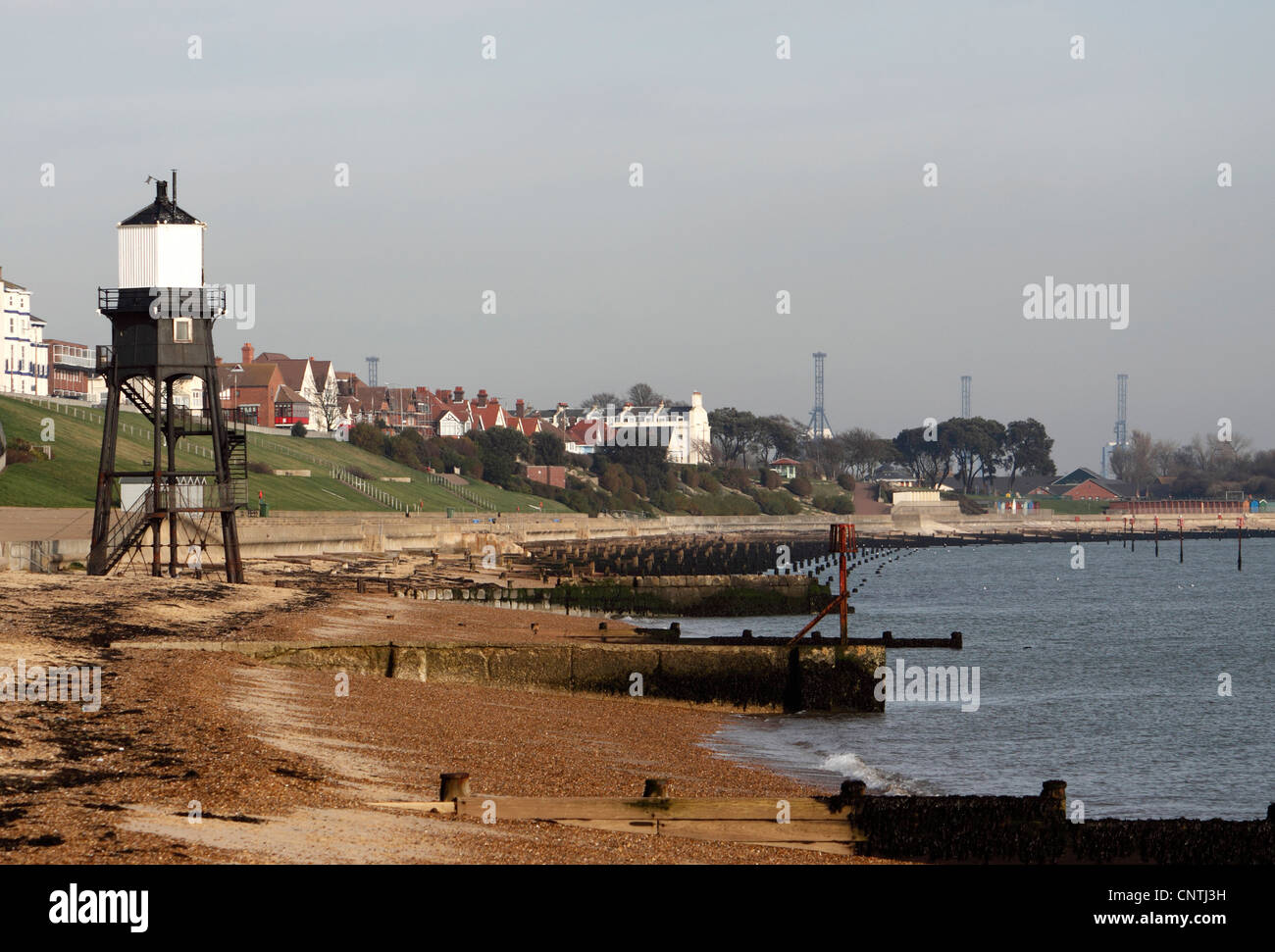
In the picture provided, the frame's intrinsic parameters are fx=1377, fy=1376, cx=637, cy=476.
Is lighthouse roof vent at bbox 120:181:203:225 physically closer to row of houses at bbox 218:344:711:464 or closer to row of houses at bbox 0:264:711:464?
row of houses at bbox 0:264:711:464

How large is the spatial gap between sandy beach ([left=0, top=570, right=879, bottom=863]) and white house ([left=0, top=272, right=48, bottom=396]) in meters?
93.3

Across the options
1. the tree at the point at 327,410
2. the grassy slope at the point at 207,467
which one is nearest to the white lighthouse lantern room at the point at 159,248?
the grassy slope at the point at 207,467

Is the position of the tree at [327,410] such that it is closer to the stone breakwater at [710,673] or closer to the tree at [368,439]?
the tree at [368,439]

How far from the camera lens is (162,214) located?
3947 cm

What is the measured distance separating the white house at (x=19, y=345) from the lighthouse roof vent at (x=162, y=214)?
8160 centimetres

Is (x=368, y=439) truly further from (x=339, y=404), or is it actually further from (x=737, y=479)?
(x=737, y=479)

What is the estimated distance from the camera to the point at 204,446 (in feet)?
314

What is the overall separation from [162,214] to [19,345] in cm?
8923

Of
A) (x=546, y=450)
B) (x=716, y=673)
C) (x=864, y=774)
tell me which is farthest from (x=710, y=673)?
(x=546, y=450)

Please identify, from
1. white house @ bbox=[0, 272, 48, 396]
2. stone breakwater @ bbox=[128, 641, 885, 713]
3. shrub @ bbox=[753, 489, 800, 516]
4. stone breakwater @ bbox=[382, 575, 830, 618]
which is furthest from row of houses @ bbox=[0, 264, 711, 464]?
stone breakwater @ bbox=[128, 641, 885, 713]

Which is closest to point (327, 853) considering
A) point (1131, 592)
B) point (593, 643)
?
point (593, 643)
